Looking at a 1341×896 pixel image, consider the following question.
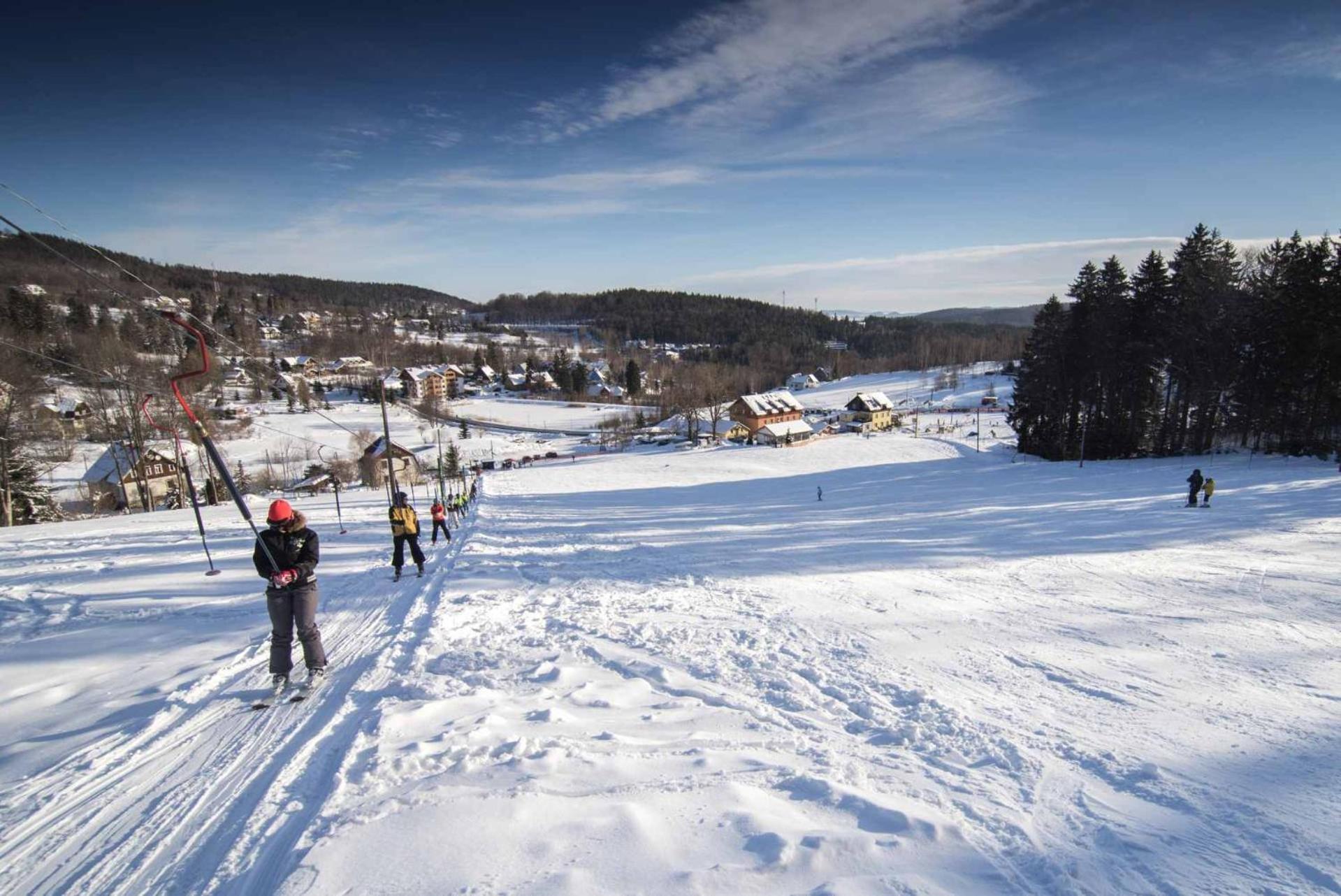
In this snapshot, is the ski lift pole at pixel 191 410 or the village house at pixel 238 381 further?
the village house at pixel 238 381

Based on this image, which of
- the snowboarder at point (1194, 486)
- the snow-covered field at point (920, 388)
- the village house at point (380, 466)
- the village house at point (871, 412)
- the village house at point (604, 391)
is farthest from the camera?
the village house at point (604, 391)

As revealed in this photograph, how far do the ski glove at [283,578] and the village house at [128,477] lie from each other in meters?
36.3

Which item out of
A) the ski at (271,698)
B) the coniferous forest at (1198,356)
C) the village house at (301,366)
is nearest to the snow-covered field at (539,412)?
the village house at (301,366)

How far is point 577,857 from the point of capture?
115 inches

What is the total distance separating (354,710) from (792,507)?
18.5 m

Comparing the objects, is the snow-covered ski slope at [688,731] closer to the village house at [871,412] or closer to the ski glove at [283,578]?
the ski glove at [283,578]

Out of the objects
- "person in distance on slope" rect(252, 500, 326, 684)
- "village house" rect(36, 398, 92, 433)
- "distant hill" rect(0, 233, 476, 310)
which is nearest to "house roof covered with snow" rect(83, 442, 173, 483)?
"village house" rect(36, 398, 92, 433)

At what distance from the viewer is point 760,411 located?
73125 millimetres

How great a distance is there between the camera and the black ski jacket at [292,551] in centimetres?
538

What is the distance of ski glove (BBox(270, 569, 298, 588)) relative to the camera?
5.33 metres

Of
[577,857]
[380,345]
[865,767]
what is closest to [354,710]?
[577,857]

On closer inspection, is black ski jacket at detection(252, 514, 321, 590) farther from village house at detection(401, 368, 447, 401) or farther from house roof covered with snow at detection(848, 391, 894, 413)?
village house at detection(401, 368, 447, 401)

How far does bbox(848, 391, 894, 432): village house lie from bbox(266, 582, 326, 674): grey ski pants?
80.6 m

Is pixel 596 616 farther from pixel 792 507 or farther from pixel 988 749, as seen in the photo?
pixel 792 507
